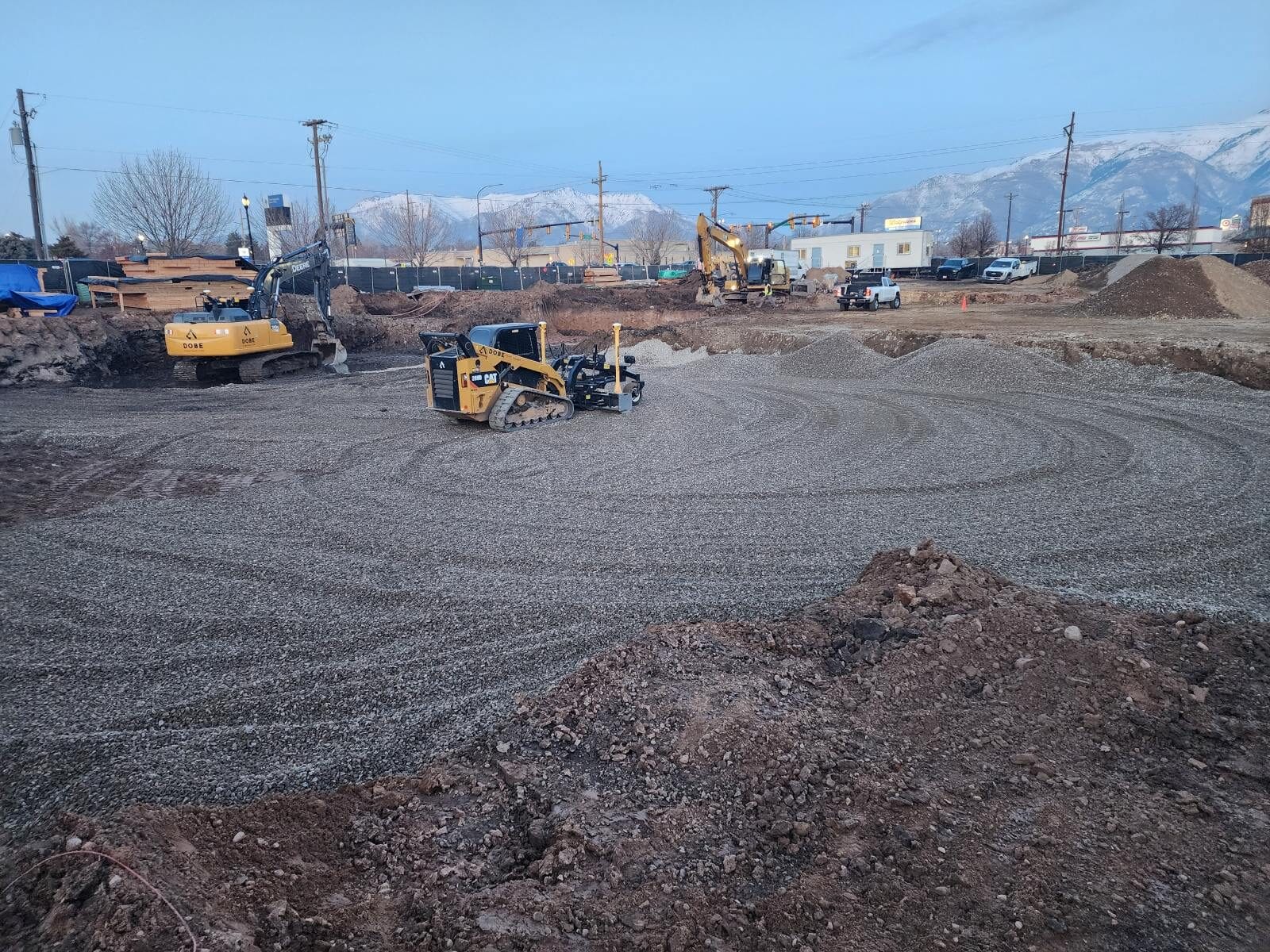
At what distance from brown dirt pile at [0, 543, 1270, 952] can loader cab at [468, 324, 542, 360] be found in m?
10.5

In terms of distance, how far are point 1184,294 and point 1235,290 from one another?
2.34 metres

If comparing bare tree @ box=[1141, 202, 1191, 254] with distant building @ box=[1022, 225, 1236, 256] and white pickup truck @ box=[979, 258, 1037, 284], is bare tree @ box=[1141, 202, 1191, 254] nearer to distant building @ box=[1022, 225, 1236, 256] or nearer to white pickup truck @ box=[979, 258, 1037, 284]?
distant building @ box=[1022, 225, 1236, 256]

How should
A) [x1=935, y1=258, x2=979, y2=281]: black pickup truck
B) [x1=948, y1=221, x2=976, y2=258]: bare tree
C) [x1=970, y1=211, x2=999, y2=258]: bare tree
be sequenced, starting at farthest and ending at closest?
[x1=948, y1=221, x2=976, y2=258]: bare tree → [x1=970, y1=211, x2=999, y2=258]: bare tree → [x1=935, y1=258, x2=979, y2=281]: black pickup truck

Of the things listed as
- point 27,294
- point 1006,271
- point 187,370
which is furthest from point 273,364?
point 1006,271

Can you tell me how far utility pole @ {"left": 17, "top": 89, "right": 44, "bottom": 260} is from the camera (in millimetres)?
35000

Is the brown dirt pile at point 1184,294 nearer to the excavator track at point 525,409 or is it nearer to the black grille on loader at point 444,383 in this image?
the excavator track at point 525,409

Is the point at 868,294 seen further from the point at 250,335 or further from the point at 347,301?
the point at 250,335

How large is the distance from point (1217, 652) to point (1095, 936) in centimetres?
321

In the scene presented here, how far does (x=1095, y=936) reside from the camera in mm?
3369

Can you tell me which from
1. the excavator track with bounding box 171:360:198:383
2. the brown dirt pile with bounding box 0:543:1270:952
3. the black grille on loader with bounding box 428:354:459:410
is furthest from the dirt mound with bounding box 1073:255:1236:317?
the excavator track with bounding box 171:360:198:383

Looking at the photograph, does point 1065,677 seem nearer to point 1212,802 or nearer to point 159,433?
point 1212,802

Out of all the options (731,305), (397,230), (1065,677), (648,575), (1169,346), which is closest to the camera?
(1065,677)

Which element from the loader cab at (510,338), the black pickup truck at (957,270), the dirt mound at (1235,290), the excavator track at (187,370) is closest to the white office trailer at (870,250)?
the black pickup truck at (957,270)

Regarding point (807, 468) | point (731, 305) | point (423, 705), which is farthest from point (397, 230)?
point (423, 705)
